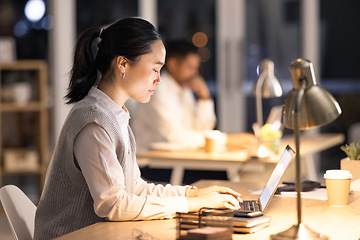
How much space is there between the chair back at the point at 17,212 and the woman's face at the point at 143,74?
0.51 m

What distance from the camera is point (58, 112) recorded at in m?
5.48

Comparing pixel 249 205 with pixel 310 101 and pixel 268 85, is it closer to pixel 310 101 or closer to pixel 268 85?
pixel 310 101

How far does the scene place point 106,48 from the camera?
194 centimetres

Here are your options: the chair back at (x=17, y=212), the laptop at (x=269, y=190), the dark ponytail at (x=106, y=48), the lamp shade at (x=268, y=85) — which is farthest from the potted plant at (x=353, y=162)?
the lamp shade at (x=268, y=85)

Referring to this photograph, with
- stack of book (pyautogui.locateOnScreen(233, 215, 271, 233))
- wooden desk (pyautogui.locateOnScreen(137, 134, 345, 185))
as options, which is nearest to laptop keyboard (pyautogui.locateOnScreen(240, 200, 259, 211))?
stack of book (pyautogui.locateOnScreen(233, 215, 271, 233))

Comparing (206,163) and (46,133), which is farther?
(46,133)

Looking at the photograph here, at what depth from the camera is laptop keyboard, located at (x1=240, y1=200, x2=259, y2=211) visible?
1856 mm

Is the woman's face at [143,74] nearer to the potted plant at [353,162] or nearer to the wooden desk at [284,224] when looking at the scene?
the wooden desk at [284,224]

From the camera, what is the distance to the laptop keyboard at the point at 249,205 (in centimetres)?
186

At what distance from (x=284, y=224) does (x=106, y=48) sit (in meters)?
0.80

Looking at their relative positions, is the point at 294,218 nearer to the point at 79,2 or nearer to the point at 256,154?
the point at 256,154

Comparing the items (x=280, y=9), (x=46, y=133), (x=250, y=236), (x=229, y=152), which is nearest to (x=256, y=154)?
(x=229, y=152)

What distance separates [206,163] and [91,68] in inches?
59.1

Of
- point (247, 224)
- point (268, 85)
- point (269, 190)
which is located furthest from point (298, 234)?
point (268, 85)
